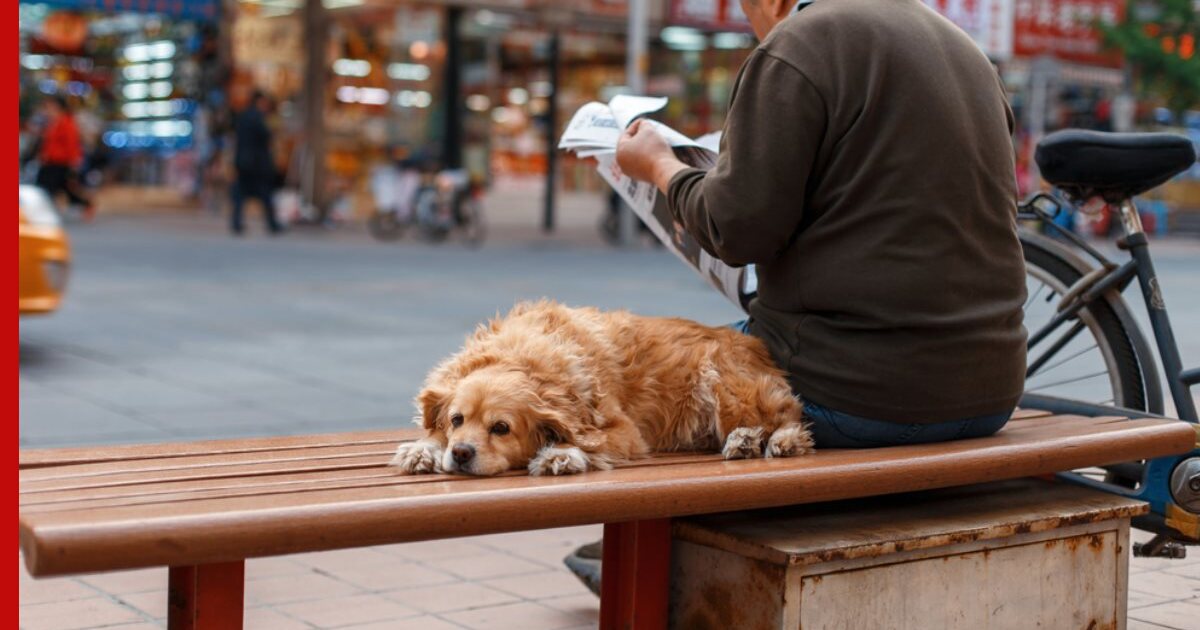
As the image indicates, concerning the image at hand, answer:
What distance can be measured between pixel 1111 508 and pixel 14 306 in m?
2.48

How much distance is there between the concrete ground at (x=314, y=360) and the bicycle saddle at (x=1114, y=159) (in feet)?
2.13

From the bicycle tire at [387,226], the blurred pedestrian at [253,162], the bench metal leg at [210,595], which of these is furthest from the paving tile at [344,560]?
the bicycle tire at [387,226]

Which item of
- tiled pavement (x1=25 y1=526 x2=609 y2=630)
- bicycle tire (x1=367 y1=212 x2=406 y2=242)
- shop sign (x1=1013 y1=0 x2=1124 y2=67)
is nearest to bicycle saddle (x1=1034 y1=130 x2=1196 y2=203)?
tiled pavement (x1=25 y1=526 x2=609 y2=630)

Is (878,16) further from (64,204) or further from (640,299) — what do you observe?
(64,204)

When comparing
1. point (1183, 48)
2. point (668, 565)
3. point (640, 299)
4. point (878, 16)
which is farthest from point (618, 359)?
point (1183, 48)

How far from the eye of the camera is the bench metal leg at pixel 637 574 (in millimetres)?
3045

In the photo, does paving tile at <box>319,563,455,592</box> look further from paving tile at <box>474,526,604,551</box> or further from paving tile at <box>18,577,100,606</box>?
paving tile at <box>18,577,100,606</box>

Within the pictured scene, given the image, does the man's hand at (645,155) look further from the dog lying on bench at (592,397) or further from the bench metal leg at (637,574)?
the bench metal leg at (637,574)

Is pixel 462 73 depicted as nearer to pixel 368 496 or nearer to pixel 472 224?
pixel 472 224

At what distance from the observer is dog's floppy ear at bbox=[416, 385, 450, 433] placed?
9.43 feet

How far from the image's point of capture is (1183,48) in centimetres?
3116

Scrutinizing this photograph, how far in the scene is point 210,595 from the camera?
2477mm

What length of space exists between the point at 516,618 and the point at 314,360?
5.16 meters

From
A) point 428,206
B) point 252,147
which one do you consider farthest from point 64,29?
point 428,206
